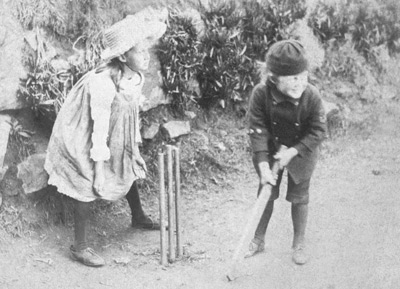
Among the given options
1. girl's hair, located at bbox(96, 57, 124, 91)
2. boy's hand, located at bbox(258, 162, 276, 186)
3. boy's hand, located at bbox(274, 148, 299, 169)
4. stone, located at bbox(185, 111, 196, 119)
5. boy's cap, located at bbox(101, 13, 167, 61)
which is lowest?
stone, located at bbox(185, 111, 196, 119)

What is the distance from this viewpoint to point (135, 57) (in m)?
4.51

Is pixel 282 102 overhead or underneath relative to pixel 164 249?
overhead

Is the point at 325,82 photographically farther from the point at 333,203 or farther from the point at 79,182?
the point at 79,182

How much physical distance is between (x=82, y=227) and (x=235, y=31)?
257 centimetres

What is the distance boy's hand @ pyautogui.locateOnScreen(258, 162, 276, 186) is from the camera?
433cm

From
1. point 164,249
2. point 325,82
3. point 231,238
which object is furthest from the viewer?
point 325,82

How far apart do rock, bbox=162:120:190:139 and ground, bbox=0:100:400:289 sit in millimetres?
472

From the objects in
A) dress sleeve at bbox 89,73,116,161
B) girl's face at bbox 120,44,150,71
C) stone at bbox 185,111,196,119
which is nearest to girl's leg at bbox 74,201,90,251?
dress sleeve at bbox 89,73,116,161

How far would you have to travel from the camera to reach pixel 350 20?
7195 millimetres

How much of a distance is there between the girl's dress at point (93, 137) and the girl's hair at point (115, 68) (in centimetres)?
3

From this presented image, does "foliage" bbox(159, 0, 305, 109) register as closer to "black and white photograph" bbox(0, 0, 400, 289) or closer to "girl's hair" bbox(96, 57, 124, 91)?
"black and white photograph" bbox(0, 0, 400, 289)

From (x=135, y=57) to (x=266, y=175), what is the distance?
1168mm

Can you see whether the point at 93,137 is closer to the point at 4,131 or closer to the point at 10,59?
the point at 4,131

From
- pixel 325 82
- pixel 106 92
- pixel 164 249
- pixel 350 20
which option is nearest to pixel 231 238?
pixel 164 249
